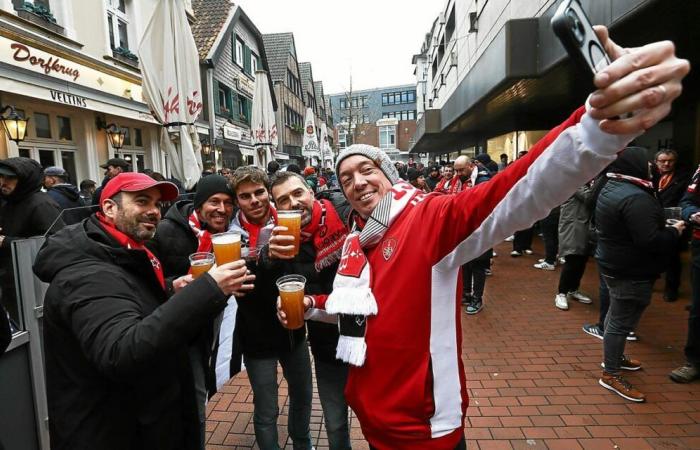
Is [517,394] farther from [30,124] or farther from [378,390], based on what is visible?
[30,124]

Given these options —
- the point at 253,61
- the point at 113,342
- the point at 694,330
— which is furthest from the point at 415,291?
the point at 253,61

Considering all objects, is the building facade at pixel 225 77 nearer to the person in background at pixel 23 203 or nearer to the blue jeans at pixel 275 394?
the person in background at pixel 23 203

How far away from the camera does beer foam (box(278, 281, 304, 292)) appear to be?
1922mm

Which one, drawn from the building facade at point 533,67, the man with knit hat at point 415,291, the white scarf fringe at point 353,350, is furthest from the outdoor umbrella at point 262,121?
the white scarf fringe at point 353,350

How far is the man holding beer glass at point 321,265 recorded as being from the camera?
2.31 meters

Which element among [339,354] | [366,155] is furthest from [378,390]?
[366,155]

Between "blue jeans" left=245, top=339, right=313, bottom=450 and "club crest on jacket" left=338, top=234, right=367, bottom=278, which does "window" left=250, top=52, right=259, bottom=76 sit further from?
"club crest on jacket" left=338, top=234, right=367, bottom=278

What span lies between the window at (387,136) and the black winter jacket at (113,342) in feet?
199

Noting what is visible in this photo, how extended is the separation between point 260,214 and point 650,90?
2207 millimetres

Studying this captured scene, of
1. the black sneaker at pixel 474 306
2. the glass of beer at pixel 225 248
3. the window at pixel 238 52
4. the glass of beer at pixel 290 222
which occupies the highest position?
the window at pixel 238 52

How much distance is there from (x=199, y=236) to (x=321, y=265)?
0.90 m

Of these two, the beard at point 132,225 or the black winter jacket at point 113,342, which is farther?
Result: the beard at point 132,225

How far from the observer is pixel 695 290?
357 centimetres

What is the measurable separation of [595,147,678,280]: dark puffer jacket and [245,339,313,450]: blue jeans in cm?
288
